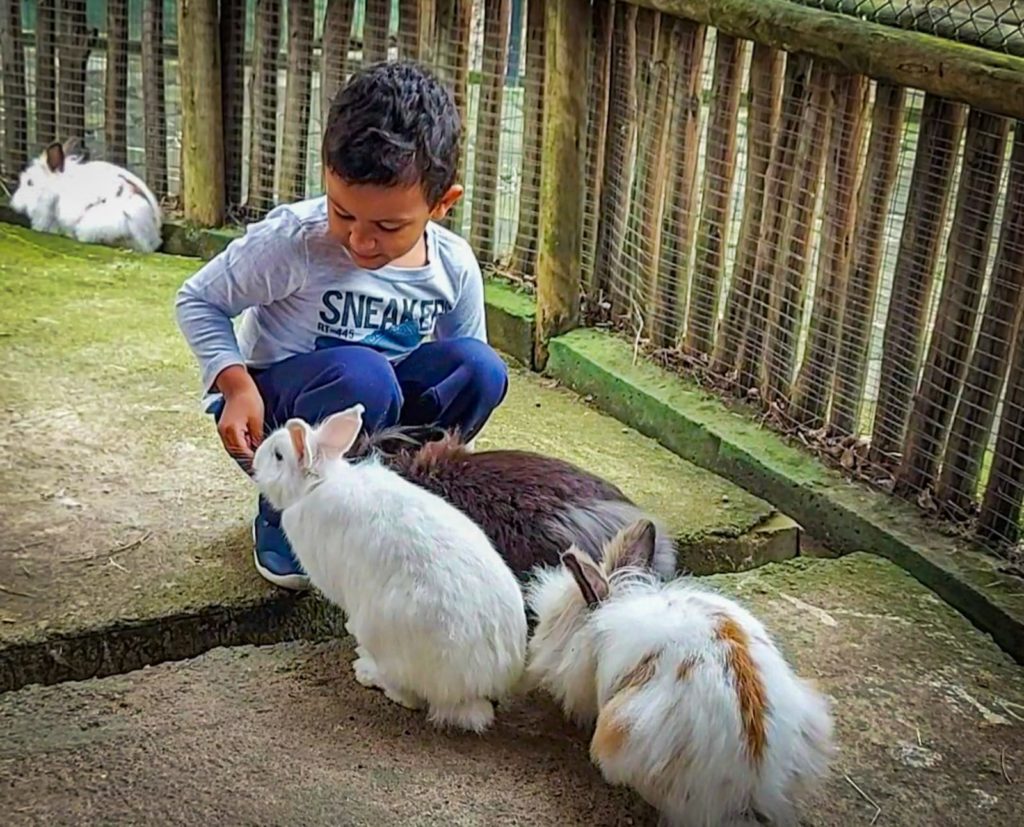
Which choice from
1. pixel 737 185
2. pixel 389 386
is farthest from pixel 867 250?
pixel 389 386

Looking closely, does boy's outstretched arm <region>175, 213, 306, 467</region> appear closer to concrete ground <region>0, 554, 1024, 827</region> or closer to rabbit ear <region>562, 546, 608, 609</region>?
concrete ground <region>0, 554, 1024, 827</region>

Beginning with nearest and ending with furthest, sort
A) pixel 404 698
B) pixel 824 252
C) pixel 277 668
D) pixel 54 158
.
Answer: pixel 404 698, pixel 277 668, pixel 824 252, pixel 54 158

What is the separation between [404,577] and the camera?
231 centimetres

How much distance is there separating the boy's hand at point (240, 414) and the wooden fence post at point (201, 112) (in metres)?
2.62

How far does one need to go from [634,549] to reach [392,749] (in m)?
0.54

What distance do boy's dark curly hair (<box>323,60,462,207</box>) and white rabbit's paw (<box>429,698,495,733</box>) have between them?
95cm

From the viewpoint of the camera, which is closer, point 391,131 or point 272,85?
point 391,131

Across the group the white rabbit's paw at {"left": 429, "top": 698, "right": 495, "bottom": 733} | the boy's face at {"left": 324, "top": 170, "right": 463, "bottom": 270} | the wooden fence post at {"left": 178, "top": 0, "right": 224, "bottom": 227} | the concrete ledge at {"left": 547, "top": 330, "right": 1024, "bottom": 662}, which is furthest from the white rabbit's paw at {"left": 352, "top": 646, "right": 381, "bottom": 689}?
the wooden fence post at {"left": 178, "top": 0, "right": 224, "bottom": 227}

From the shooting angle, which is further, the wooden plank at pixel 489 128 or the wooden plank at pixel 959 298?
the wooden plank at pixel 489 128

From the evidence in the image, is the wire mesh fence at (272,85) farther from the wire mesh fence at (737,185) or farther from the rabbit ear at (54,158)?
the rabbit ear at (54,158)

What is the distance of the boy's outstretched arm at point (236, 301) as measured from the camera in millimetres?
2727

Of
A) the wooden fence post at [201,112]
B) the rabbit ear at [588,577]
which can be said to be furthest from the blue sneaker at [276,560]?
the wooden fence post at [201,112]

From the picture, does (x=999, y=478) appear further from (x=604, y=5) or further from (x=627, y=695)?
(x=604, y=5)

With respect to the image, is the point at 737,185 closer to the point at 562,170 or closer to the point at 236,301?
the point at 562,170
